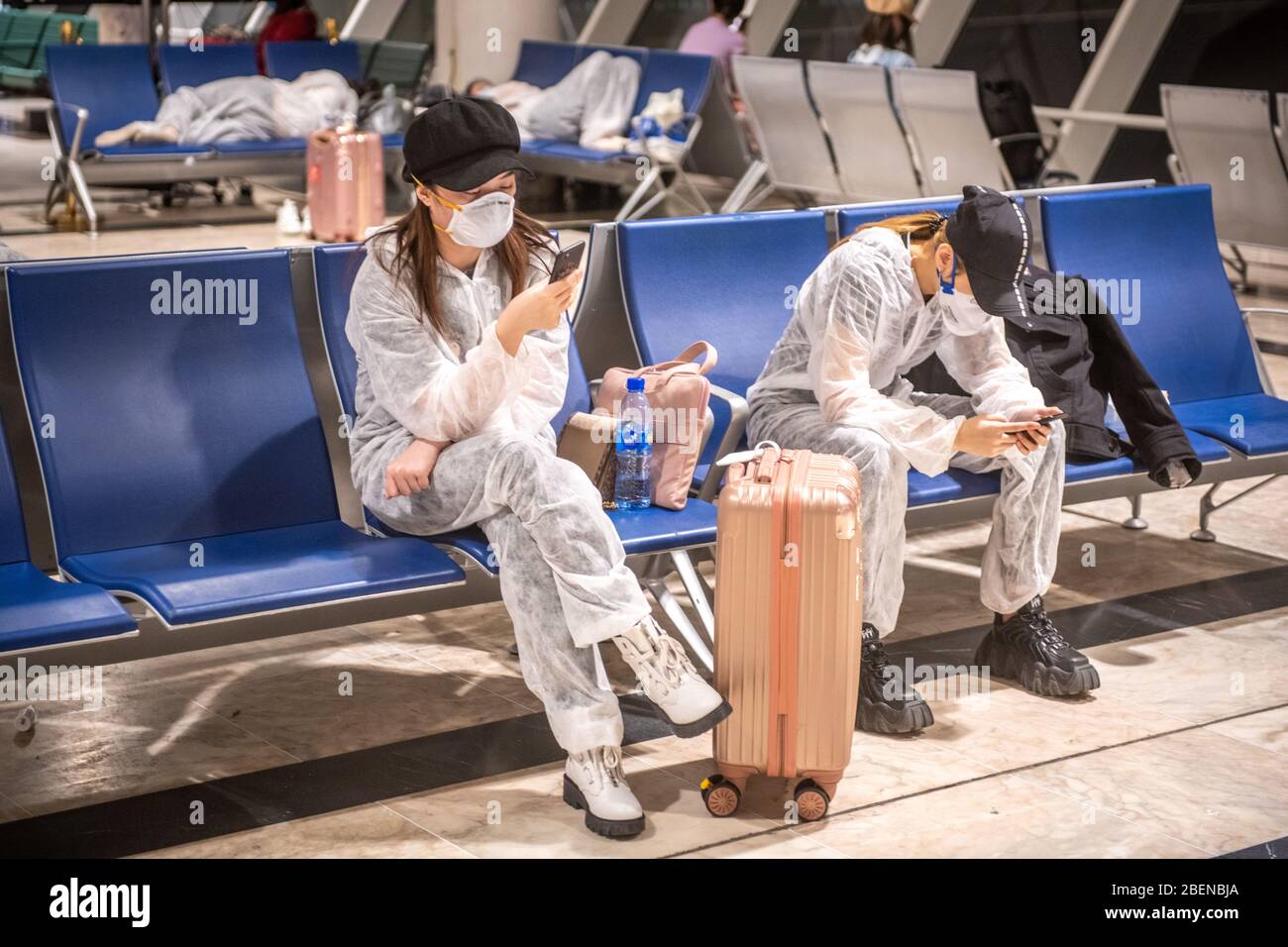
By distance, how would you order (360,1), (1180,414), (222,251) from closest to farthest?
(222,251)
(1180,414)
(360,1)

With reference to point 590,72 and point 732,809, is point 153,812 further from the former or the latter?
point 590,72

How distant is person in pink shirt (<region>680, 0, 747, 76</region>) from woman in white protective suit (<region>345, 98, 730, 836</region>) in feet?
22.6

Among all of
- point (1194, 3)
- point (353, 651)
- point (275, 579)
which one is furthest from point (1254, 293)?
point (275, 579)

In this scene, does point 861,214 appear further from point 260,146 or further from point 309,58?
point 309,58

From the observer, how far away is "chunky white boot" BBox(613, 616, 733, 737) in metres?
2.92

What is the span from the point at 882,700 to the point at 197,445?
1483 mm

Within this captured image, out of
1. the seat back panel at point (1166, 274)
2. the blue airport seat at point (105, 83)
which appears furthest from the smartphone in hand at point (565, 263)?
the blue airport seat at point (105, 83)

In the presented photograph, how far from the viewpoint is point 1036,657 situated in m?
3.63

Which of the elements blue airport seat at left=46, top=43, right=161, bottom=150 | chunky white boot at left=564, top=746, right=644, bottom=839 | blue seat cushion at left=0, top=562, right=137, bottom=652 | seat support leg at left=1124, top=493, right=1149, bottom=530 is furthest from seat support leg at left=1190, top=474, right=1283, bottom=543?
blue airport seat at left=46, top=43, right=161, bottom=150

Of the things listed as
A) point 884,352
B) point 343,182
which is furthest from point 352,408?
point 343,182

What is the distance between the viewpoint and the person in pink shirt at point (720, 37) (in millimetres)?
9898

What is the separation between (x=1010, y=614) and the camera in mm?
3709

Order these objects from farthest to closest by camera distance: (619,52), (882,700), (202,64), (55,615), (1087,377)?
1. (202,64)
2. (619,52)
3. (1087,377)
4. (882,700)
5. (55,615)
